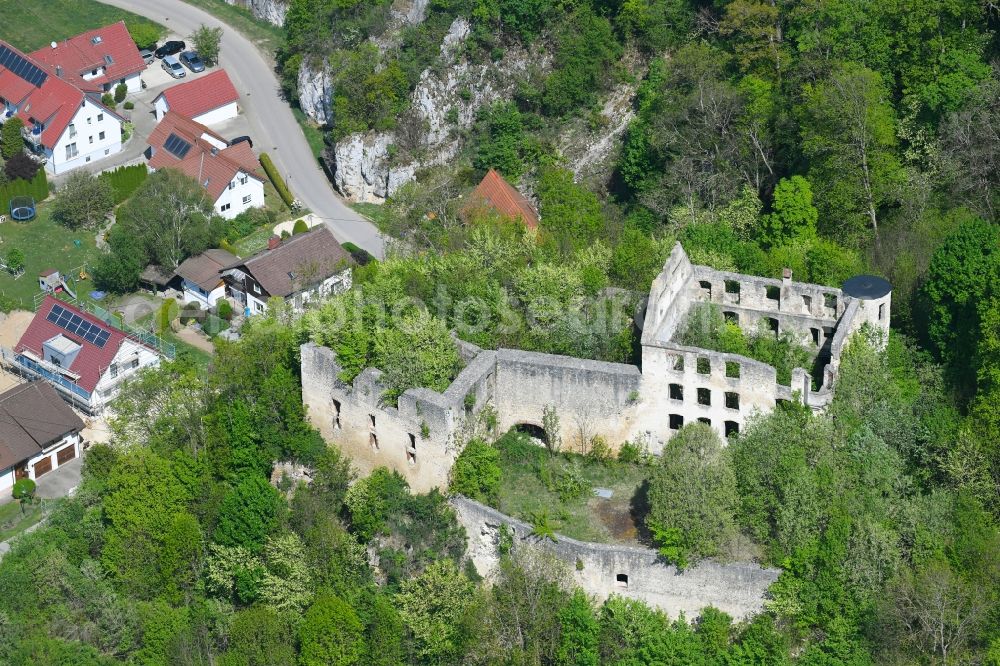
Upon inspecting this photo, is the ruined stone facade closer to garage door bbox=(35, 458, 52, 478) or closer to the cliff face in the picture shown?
garage door bbox=(35, 458, 52, 478)

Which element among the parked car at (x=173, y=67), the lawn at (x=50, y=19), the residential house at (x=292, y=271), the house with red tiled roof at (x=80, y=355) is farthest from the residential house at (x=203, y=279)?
the lawn at (x=50, y=19)

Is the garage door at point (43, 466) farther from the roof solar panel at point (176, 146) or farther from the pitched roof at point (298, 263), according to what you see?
the roof solar panel at point (176, 146)

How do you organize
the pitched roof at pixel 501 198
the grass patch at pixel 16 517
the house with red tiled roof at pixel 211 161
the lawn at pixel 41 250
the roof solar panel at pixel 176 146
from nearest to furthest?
the grass patch at pixel 16 517 → the pitched roof at pixel 501 198 → the lawn at pixel 41 250 → the house with red tiled roof at pixel 211 161 → the roof solar panel at pixel 176 146

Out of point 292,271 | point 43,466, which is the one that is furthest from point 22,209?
point 43,466

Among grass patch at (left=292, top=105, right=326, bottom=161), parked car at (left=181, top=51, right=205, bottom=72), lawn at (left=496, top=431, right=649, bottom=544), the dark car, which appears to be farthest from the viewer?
the dark car

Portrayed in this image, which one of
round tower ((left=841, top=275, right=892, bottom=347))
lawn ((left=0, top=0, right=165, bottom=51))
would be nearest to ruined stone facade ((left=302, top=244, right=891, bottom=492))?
round tower ((left=841, top=275, right=892, bottom=347))

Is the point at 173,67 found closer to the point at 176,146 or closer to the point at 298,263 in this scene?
the point at 176,146
